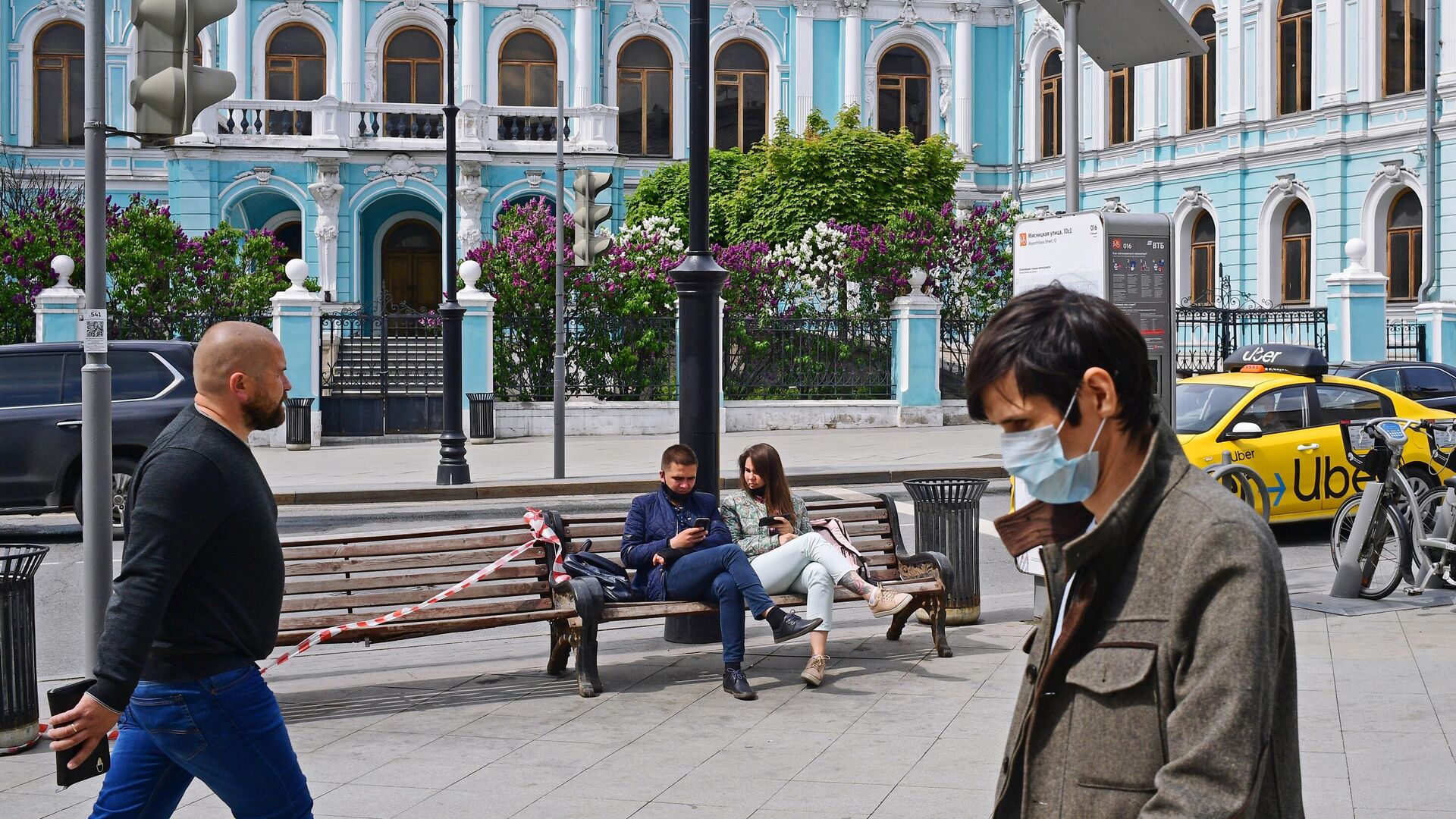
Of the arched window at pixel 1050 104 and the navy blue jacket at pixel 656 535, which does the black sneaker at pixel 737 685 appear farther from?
the arched window at pixel 1050 104

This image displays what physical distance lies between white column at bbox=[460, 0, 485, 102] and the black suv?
23.9 meters

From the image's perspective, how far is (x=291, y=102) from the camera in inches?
1308

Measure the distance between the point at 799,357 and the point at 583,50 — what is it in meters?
15.9

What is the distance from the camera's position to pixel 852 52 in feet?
130

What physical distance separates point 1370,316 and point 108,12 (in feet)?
91.9

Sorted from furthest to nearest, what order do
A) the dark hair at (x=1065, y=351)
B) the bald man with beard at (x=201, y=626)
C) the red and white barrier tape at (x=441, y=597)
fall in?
1. the red and white barrier tape at (x=441, y=597)
2. the bald man with beard at (x=201, y=626)
3. the dark hair at (x=1065, y=351)

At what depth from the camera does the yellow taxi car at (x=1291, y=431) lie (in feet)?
38.9

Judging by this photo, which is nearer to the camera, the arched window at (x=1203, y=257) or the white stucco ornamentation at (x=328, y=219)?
the white stucco ornamentation at (x=328, y=219)

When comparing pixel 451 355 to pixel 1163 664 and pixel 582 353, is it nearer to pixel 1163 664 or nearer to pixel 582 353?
pixel 582 353

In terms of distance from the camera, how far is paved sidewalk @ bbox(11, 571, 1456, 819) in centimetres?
531

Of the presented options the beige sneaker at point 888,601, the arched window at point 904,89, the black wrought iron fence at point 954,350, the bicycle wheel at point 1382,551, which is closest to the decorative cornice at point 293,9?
the arched window at point 904,89

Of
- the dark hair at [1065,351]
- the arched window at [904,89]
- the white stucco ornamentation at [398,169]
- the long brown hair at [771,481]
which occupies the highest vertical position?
the arched window at [904,89]

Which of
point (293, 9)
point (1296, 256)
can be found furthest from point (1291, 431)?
point (293, 9)

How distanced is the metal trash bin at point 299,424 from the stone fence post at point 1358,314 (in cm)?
1754
